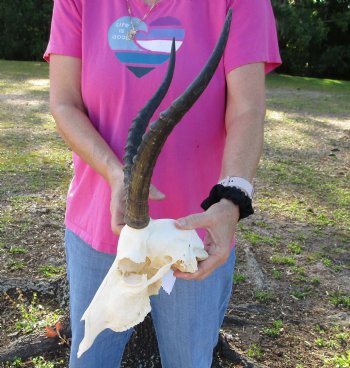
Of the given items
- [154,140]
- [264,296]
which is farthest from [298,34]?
[154,140]

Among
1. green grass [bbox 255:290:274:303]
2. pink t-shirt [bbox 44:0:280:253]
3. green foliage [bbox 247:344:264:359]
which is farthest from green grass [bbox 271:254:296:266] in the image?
pink t-shirt [bbox 44:0:280:253]

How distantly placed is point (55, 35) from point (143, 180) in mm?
735

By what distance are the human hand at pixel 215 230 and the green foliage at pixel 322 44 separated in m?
20.2

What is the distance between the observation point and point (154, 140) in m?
1.11

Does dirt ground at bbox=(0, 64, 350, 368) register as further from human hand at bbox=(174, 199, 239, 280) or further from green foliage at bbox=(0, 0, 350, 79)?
green foliage at bbox=(0, 0, 350, 79)

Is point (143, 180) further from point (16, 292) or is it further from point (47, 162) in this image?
point (47, 162)

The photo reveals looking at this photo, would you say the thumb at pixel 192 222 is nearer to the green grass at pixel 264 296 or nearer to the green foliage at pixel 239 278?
the green grass at pixel 264 296

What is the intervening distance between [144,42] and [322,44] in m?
23.7

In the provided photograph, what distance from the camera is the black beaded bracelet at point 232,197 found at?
1.49 m

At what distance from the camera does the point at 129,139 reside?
1.32 m

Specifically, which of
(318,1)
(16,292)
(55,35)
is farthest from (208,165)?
(318,1)

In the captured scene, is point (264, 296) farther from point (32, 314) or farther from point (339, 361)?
point (32, 314)

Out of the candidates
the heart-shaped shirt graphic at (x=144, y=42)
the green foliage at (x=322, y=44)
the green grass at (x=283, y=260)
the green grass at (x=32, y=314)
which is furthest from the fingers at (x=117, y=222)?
the green foliage at (x=322, y=44)

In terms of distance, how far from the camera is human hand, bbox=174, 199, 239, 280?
1397mm
